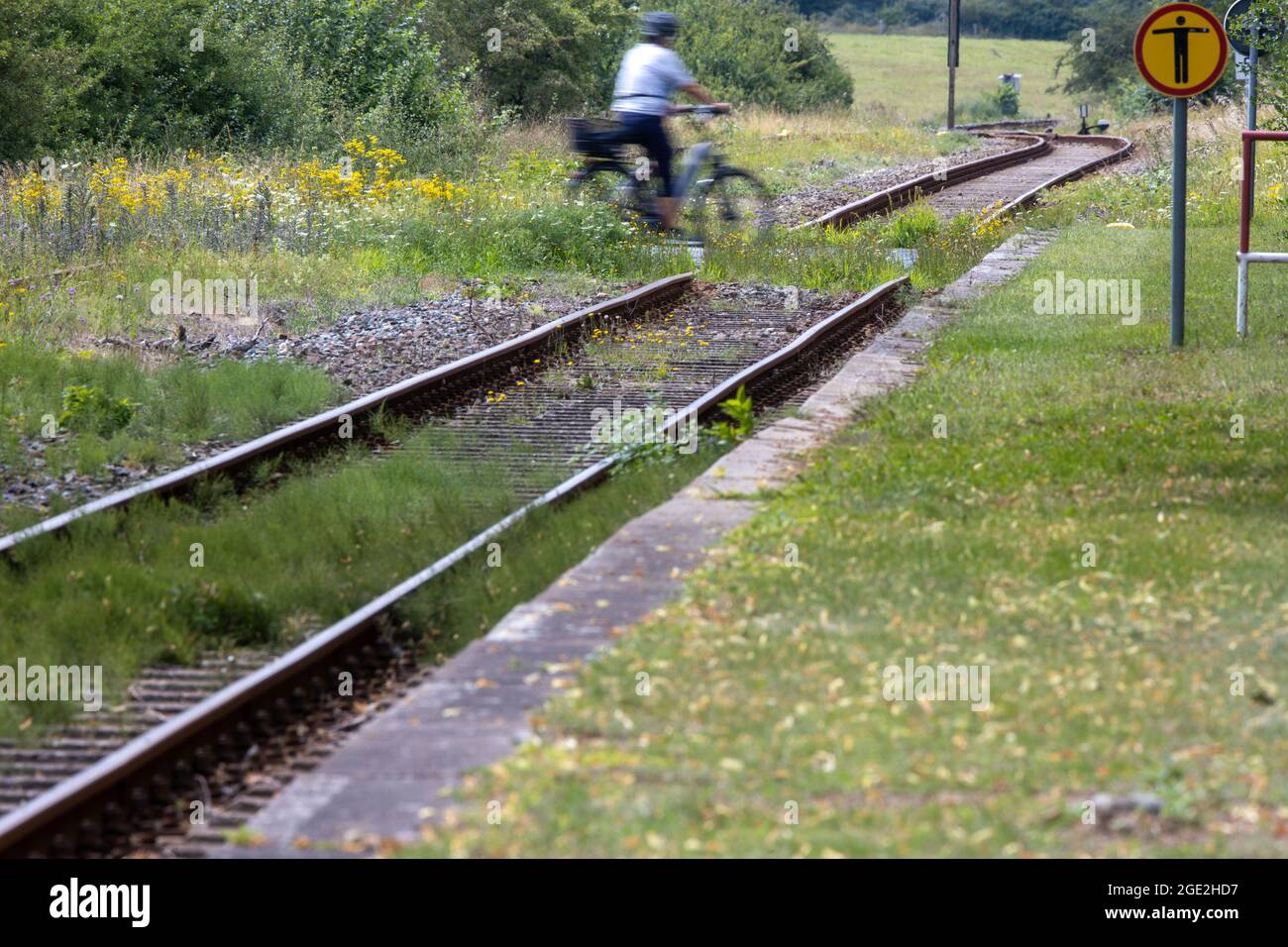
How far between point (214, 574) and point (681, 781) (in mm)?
3220

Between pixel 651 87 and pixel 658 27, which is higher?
pixel 658 27

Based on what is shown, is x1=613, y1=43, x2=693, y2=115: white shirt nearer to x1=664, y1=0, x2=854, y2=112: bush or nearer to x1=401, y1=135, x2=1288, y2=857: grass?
x1=401, y1=135, x2=1288, y2=857: grass

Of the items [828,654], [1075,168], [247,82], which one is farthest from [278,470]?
[1075,168]

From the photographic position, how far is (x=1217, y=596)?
238 inches

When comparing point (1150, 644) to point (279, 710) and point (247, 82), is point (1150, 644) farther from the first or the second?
point (247, 82)

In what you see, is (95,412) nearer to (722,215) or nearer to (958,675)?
(958,675)

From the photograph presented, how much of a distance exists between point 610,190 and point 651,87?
1872 millimetres

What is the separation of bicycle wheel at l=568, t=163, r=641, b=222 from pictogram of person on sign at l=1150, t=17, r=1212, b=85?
657 centimetres

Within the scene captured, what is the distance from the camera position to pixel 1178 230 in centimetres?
1180

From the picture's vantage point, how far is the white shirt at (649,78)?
15477 millimetres

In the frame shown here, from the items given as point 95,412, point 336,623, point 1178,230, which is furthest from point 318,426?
point 1178,230

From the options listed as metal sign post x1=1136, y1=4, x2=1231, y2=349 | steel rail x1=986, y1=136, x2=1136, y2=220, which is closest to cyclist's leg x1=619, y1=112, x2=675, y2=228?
metal sign post x1=1136, y1=4, x2=1231, y2=349

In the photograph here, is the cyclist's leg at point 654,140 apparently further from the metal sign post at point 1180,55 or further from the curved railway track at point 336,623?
the metal sign post at point 1180,55

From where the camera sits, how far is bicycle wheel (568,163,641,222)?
16994 mm
